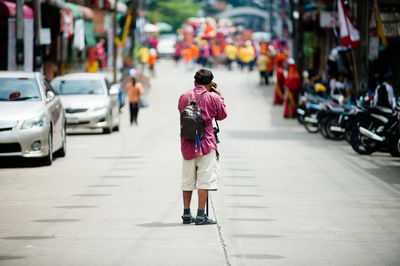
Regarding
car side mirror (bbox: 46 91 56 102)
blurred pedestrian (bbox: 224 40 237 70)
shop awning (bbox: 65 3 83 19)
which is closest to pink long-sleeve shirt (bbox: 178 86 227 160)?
car side mirror (bbox: 46 91 56 102)

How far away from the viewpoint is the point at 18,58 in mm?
23047

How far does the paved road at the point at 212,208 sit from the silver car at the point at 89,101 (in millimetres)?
1839

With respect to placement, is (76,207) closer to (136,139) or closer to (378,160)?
(378,160)

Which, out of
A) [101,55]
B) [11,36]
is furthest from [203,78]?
[101,55]

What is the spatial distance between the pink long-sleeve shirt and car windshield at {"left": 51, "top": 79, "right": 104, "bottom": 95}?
555 inches

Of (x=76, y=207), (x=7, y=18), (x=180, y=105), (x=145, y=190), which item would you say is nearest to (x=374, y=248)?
(x=180, y=105)

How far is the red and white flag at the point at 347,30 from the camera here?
23547 millimetres

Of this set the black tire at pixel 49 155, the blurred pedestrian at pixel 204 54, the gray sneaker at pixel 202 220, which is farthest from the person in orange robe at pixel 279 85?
the blurred pedestrian at pixel 204 54

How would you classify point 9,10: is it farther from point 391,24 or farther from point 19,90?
point 391,24

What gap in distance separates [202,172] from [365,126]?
9.29 meters

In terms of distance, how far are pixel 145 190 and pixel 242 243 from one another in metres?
4.13

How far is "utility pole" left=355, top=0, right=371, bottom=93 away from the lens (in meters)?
24.0

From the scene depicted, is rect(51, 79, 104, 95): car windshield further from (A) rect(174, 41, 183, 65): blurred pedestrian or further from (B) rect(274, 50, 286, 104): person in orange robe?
(A) rect(174, 41, 183, 65): blurred pedestrian

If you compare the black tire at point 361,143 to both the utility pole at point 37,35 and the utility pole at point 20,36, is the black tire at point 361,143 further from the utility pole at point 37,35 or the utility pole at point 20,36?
the utility pole at point 37,35
